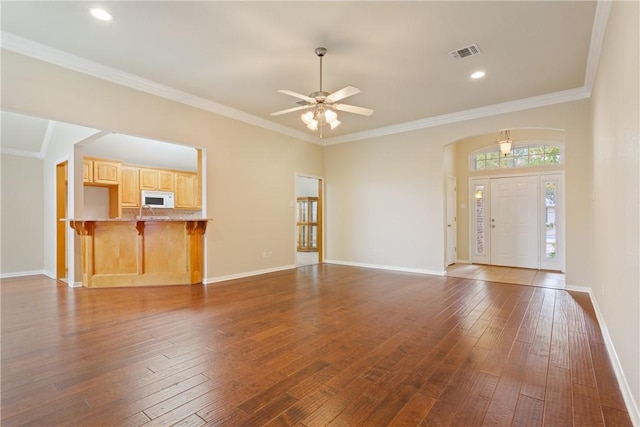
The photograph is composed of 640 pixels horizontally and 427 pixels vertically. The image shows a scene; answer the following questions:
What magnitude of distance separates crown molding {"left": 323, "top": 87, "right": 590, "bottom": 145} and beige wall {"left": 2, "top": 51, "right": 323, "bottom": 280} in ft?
5.12

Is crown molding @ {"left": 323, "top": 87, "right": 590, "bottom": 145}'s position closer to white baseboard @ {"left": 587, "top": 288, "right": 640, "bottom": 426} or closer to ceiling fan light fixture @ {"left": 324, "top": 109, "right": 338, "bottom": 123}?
ceiling fan light fixture @ {"left": 324, "top": 109, "right": 338, "bottom": 123}

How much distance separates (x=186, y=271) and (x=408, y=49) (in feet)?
15.6

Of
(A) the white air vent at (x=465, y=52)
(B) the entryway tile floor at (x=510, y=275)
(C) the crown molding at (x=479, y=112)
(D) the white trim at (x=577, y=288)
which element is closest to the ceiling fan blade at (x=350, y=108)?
(A) the white air vent at (x=465, y=52)

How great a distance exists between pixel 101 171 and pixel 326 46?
239 inches

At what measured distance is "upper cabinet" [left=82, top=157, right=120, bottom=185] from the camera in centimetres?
651

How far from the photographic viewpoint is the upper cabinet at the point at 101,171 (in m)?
6.51

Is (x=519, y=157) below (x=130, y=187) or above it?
above

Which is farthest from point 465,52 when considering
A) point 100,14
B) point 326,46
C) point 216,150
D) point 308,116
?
point 216,150

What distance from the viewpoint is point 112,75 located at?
13.1ft

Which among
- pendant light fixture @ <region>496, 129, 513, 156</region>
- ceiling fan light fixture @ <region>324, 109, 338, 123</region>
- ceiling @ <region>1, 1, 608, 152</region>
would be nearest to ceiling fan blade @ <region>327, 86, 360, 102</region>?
ceiling fan light fixture @ <region>324, 109, 338, 123</region>

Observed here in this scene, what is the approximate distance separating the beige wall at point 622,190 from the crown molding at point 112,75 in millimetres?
5060

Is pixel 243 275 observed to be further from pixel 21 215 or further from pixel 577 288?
pixel 577 288

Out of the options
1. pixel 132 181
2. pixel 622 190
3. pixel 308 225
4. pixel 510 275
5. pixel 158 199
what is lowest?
pixel 510 275

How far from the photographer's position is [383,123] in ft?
20.7
